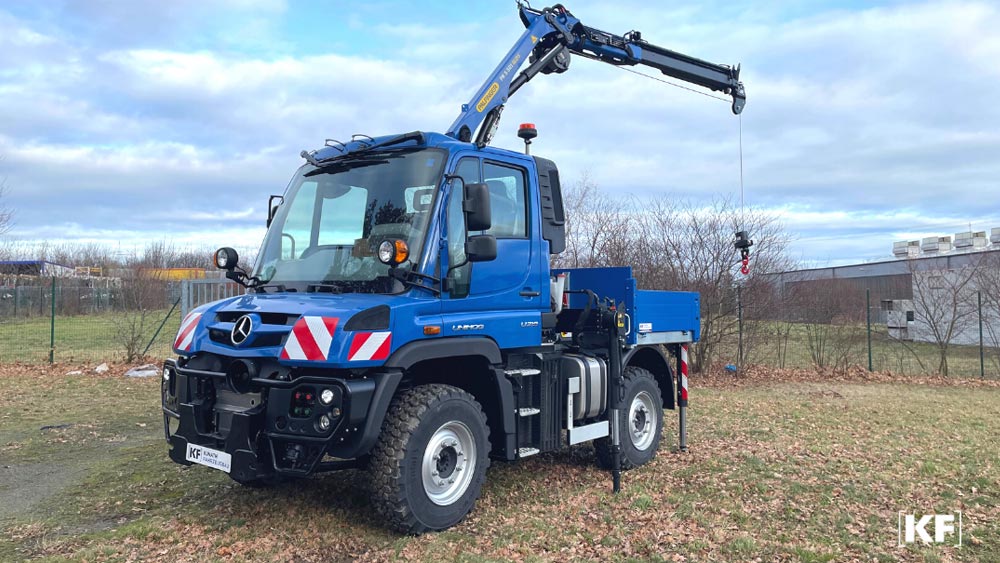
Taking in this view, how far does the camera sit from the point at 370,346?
175 inches

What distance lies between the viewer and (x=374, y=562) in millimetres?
4434

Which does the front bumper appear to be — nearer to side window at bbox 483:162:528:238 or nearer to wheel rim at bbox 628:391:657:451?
side window at bbox 483:162:528:238

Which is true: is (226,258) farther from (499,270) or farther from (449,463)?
(449,463)

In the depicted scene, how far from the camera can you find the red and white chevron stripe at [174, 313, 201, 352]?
16.8ft

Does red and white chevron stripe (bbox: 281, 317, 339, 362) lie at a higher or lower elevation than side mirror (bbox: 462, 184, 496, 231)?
lower

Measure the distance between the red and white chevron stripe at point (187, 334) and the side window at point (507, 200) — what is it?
2292 mm

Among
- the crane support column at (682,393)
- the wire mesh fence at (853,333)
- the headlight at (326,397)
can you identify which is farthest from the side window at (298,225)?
the wire mesh fence at (853,333)

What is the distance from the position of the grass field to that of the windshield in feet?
5.63

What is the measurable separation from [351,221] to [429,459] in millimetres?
1872

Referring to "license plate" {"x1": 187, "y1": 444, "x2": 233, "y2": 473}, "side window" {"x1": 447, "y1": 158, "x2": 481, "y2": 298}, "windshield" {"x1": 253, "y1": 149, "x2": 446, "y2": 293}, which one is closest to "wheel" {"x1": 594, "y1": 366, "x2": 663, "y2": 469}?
"side window" {"x1": 447, "y1": 158, "x2": 481, "y2": 298}

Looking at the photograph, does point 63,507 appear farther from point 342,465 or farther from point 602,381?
point 602,381

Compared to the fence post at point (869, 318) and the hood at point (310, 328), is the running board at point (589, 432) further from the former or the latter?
the fence post at point (869, 318)

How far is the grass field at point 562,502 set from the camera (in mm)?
4695

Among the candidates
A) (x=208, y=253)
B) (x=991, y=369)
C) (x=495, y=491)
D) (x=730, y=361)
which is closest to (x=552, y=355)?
(x=495, y=491)
